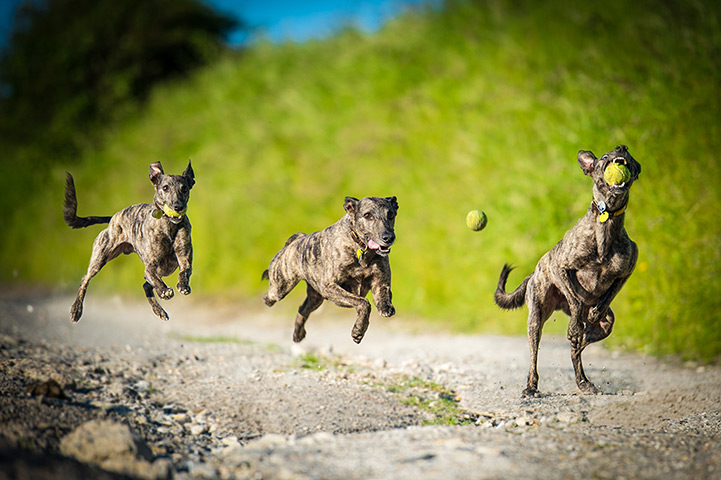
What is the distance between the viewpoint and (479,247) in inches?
497

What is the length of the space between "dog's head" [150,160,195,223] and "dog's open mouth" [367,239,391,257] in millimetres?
1288

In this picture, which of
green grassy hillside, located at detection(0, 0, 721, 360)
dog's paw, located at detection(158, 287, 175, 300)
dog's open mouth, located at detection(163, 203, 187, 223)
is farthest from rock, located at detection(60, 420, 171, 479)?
green grassy hillside, located at detection(0, 0, 721, 360)

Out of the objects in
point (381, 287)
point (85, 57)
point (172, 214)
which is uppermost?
point (85, 57)

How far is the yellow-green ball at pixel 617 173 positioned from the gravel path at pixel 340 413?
1896 mm

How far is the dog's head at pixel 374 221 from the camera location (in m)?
4.98

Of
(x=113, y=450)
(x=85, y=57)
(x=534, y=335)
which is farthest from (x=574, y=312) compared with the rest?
(x=85, y=57)

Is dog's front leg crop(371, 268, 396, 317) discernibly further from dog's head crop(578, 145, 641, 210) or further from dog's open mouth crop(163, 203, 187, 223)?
dog's head crop(578, 145, 641, 210)

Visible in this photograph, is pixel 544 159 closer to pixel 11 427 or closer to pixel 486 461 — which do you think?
pixel 486 461

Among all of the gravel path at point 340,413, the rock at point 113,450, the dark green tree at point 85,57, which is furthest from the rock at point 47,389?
the dark green tree at point 85,57

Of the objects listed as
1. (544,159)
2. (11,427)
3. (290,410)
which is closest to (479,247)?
(544,159)

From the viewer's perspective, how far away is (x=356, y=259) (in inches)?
211

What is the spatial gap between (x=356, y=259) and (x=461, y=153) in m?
8.45

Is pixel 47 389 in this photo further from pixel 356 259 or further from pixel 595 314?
pixel 595 314

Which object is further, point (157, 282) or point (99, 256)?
point (99, 256)
